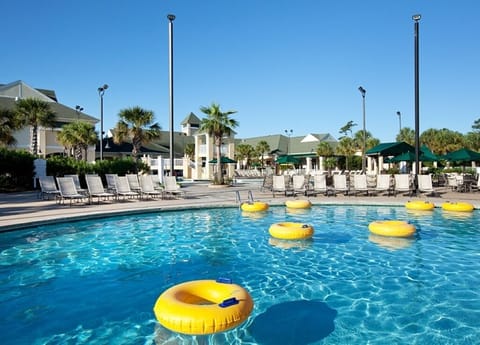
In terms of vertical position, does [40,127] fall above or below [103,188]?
above

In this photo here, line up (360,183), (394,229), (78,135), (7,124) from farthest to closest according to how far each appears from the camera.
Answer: (78,135) → (7,124) → (360,183) → (394,229)

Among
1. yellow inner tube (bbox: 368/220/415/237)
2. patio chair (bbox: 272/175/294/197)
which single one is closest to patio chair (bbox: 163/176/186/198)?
patio chair (bbox: 272/175/294/197)

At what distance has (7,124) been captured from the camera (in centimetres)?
2280

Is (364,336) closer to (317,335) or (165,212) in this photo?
(317,335)

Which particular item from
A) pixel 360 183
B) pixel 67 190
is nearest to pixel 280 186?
pixel 360 183

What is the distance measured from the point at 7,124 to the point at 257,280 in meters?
23.5

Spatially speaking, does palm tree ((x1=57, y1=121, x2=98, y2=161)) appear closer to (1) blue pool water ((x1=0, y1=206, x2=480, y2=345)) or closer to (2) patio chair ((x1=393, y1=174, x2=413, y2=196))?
(1) blue pool water ((x1=0, y1=206, x2=480, y2=345))

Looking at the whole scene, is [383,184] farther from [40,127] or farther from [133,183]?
[40,127]

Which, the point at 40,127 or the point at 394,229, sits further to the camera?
the point at 40,127

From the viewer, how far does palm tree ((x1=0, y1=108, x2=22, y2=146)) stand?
74.0 feet

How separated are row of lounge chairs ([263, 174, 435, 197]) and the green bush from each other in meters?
13.9

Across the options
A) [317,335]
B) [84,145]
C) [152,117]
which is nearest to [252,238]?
[317,335]

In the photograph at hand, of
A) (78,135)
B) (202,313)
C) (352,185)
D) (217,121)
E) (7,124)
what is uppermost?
(217,121)

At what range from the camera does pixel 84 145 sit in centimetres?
2817
